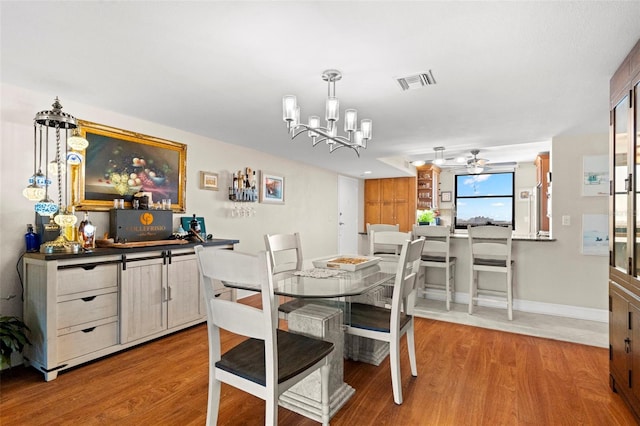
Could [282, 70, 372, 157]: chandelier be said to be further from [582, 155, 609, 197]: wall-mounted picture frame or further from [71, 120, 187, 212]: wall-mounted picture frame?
[582, 155, 609, 197]: wall-mounted picture frame

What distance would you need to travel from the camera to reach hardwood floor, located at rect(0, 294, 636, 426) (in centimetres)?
190

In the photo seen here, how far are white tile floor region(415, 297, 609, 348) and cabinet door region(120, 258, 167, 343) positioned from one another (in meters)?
2.73

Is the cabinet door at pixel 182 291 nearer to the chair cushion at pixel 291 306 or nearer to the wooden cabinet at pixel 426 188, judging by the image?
the chair cushion at pixel 291 306

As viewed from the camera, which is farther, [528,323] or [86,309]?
[528,323]

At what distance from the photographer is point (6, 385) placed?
89.8 inches

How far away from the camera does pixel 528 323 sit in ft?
11.7

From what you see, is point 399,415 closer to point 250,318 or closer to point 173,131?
point 250,318

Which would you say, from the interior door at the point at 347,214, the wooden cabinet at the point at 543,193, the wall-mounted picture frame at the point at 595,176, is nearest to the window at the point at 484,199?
the wooden cabinet at the point at 543,193

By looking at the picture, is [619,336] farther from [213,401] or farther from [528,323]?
[213,401]

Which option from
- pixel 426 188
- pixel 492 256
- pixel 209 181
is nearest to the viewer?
pixel 492 256

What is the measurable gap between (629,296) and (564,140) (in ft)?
8.67

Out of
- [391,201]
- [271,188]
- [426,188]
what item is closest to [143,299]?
[271,188]

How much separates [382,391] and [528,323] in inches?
90.6

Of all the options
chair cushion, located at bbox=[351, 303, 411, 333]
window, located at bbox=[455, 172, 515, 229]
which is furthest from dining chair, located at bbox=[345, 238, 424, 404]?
window, located at bbox=[455, 172, 515, 229]
